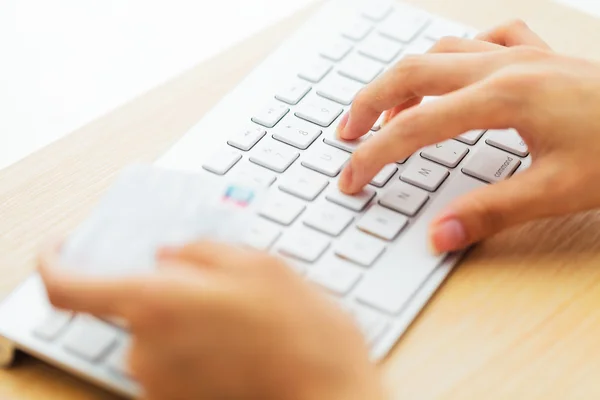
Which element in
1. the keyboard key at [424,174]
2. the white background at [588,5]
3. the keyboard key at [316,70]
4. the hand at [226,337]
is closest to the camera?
the hand at [226,337]

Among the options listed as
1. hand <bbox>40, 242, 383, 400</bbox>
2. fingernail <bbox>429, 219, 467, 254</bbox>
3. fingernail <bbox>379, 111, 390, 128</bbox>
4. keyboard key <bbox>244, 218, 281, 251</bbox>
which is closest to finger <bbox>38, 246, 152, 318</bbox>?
hand <bbox>40, 242, 383, 400</bbox>

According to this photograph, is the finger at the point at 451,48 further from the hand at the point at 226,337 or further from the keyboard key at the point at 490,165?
the hand at the point at 226,337

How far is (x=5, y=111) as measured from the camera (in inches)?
36.2

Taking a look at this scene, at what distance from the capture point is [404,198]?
0.72m

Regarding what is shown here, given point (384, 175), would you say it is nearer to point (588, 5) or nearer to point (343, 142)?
point (343, 142)

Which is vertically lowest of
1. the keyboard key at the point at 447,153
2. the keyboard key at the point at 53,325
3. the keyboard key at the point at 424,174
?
the keyboard key at the point at 53,325

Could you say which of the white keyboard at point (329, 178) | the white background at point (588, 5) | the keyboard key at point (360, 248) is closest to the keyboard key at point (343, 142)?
the white keyboard at point (329, 178)

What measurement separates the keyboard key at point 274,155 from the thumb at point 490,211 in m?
0.13

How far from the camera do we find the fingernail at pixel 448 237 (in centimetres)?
68

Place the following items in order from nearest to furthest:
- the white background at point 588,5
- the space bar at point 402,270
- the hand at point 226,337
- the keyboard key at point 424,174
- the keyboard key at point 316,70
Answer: the hand at point 226,337 → the space bar at point 402,270 → the keyboard key at point 424,174 → the keyboard key at point 316,70 → the white background at point 588,5

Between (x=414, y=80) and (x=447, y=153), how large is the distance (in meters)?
0.07

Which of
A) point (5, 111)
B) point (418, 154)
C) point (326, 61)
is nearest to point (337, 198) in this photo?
point (418, 154)

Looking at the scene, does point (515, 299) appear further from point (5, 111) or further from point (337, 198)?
point (5, 111)

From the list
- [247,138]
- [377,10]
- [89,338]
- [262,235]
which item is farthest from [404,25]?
[89,338]
